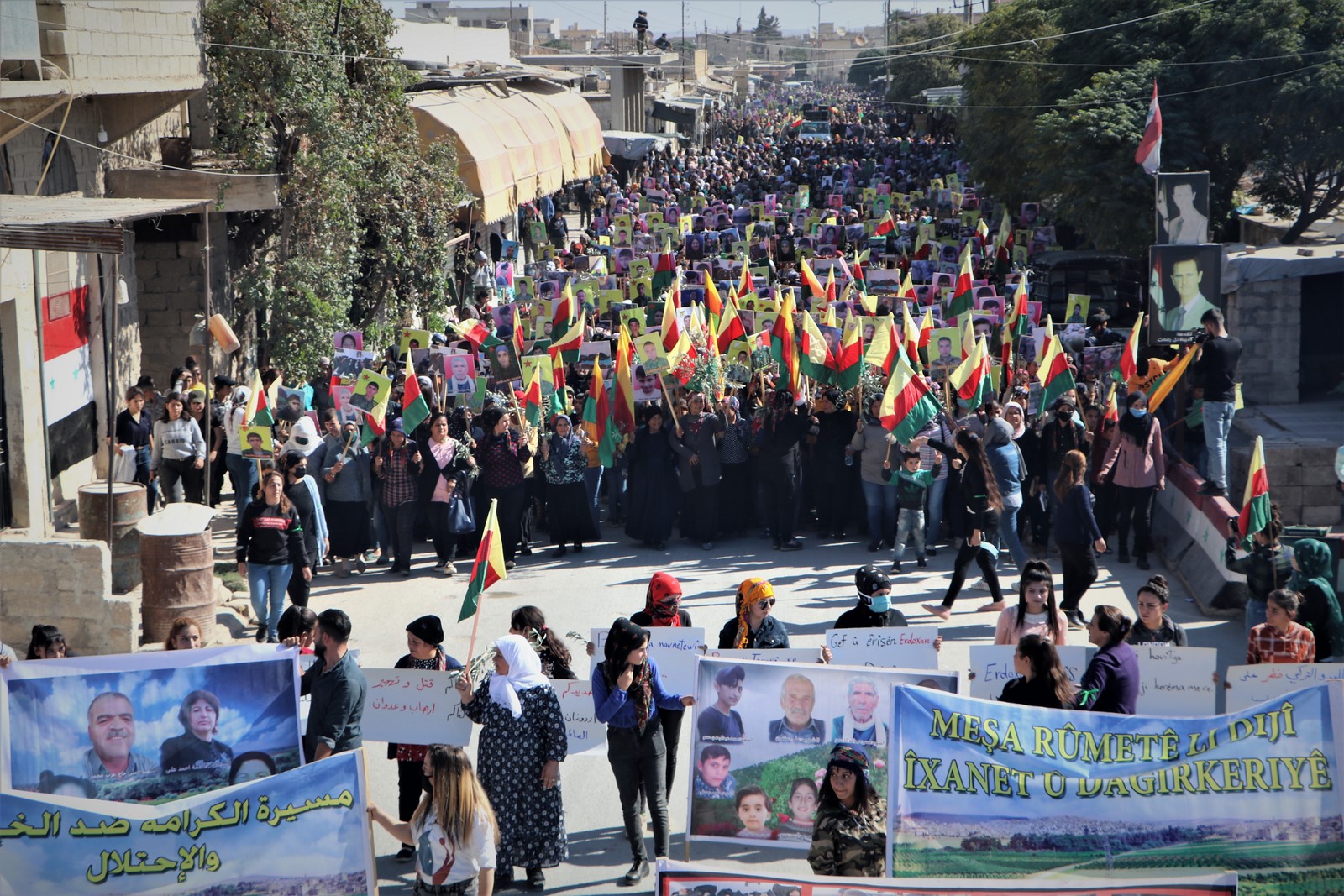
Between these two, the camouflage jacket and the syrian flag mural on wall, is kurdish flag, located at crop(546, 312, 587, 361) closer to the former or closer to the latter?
the syrian flag mural on wall

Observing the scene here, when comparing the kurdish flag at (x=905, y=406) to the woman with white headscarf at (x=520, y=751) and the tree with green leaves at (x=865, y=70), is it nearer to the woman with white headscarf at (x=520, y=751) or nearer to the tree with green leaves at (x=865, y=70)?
the woman with white headscarf at (x=520, y=751)

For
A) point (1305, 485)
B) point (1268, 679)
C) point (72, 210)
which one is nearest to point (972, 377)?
point (1305, 485)

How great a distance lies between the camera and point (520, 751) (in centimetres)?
691

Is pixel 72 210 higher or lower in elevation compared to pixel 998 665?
higher

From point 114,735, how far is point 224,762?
484 mm

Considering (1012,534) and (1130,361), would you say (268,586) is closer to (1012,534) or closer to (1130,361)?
(1012,534)

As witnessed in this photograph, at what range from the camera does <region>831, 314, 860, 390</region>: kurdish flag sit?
1385 cm

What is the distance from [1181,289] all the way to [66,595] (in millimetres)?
10973

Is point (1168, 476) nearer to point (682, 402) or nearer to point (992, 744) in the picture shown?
point (682, 402)

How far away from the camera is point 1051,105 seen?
31.0 meters

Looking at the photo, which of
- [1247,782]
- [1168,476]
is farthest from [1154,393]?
[1247,782]

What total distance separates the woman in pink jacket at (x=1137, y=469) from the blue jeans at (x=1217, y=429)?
3.77ft

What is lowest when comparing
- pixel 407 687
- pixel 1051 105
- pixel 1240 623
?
pixel 1240 623

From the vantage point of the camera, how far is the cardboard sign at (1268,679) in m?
7.49
